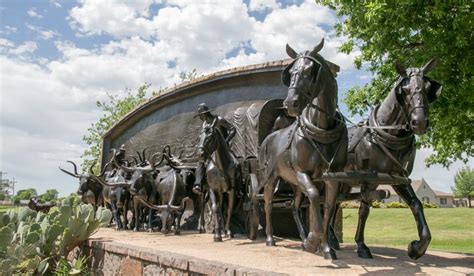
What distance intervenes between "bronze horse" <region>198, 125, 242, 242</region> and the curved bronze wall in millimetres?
2139

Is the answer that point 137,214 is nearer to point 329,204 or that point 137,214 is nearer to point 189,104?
point 189,104

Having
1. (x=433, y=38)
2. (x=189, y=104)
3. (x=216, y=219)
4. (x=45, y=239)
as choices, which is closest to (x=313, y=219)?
(x=216, y=219)

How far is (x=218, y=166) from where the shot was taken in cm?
902

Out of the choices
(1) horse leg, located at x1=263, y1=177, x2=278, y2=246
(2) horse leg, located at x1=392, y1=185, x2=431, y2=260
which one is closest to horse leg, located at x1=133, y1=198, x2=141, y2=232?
(1) horse leg, located at x1=263, y1=177, x2=278, y2=246

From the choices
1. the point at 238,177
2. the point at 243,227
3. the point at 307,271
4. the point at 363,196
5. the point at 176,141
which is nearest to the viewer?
the point at 307,271

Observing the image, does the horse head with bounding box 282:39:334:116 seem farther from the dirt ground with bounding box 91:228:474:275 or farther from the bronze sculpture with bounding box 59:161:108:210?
the bronze sculpture with bounding box 59:161:108:210

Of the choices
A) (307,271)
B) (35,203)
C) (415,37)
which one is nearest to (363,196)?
(307,271)

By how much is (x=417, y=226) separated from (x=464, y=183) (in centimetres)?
8331

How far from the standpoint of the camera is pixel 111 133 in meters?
18.5

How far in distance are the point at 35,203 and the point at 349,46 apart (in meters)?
11.1

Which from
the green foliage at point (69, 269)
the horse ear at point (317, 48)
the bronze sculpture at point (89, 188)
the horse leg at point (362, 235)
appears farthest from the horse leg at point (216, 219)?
the bronze sculpture at point (89, 188)

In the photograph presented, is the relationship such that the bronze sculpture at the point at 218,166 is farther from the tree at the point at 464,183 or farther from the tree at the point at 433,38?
the tree at the point at 464,183

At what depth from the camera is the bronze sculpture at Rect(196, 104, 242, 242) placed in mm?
8672

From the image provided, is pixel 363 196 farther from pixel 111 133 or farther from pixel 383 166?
pixel 111 133
